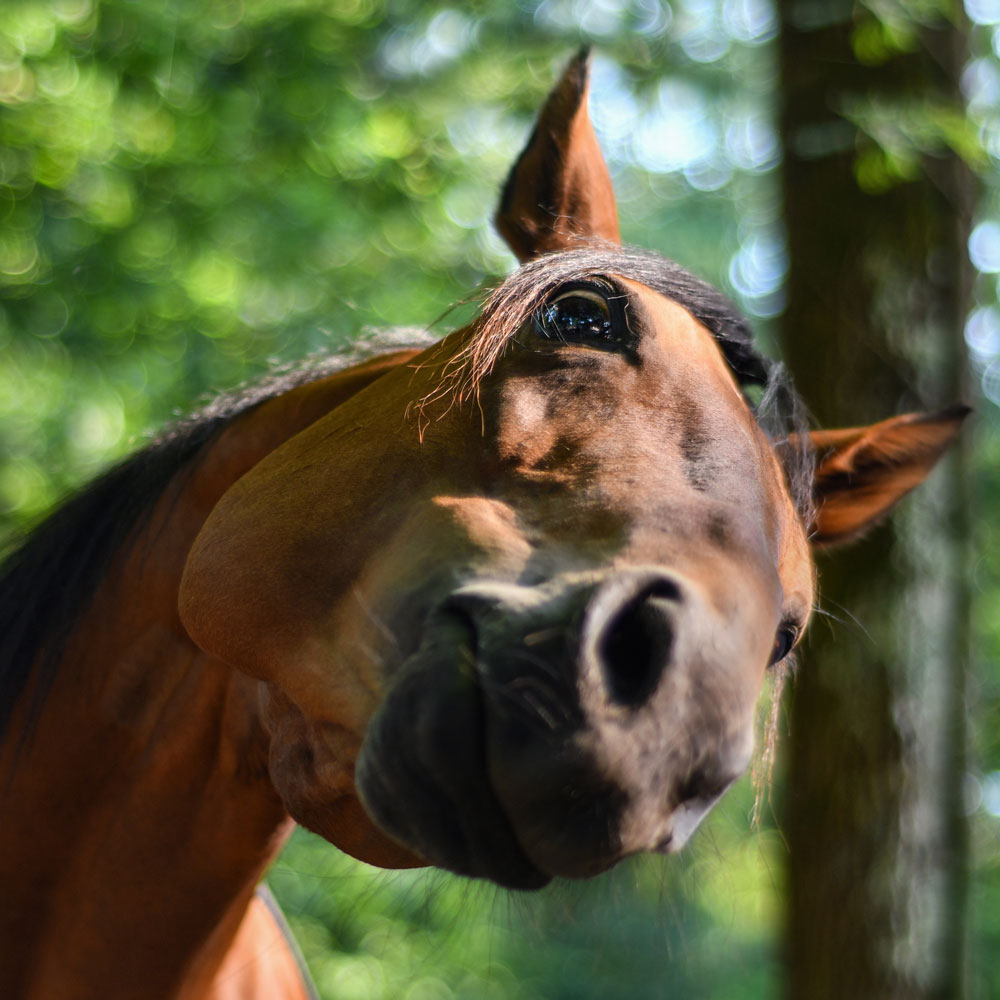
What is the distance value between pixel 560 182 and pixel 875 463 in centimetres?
108

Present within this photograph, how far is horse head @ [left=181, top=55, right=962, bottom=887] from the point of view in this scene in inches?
44.8

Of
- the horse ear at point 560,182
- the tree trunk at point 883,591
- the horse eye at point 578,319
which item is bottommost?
the tree trunk at point 883,591

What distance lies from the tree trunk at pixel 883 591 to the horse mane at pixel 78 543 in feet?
7.73

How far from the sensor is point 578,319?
5.66ft

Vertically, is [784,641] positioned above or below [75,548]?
below

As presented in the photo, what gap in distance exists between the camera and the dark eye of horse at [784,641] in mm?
1683

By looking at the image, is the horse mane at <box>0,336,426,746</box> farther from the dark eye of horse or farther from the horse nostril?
the horse nostril

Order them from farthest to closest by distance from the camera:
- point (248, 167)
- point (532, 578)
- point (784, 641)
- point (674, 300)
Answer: point (248, 167) < point (674, 300) < point (784, 641) < point (532, 578)

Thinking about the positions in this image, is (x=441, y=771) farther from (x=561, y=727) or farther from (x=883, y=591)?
(x=883, y=591)

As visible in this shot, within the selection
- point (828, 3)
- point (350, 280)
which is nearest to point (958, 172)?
point (828, 3)

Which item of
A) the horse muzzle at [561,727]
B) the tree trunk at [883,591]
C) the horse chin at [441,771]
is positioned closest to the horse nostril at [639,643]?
the horse muzzle at [561,727]

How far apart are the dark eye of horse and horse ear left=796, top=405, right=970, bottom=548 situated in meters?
0.68

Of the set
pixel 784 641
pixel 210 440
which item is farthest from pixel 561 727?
pixel 210 440

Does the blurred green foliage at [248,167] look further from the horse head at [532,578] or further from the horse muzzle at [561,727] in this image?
the horse muzzle at [561,727]
